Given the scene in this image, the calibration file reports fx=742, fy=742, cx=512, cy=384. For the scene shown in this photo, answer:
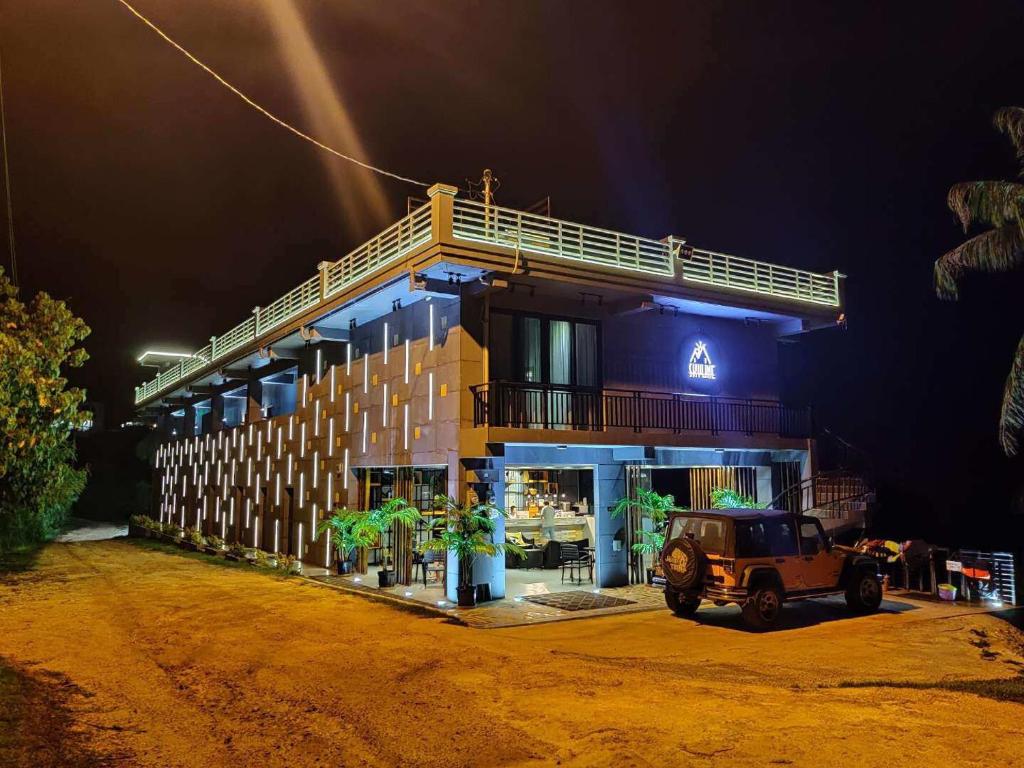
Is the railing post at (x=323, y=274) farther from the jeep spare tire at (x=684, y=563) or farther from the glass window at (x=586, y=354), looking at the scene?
the jeep spare tire at (x=684, y=563)

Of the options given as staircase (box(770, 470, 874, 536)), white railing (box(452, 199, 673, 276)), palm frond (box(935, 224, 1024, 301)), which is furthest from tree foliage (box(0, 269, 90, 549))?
palm frond (box(935, 224, 1024, 301))

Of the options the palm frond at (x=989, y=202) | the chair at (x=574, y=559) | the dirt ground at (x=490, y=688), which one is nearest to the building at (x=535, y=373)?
the chair at (x=574, y=559)

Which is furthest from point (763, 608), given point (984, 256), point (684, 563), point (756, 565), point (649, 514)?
point (984, 256)

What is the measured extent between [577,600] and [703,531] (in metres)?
3.53

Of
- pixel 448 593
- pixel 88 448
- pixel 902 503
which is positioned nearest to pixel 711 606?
pixel 448 593

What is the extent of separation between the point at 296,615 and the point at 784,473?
524 inches

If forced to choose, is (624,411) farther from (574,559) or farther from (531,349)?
(574,559)

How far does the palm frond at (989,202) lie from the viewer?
603 inches

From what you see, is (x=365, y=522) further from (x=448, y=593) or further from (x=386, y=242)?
(x=386, y=242)

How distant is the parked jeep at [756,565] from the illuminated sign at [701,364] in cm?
639

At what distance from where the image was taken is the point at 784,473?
20.0 meters

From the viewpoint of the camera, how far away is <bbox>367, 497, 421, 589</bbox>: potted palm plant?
1572 cm

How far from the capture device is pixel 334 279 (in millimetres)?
19578

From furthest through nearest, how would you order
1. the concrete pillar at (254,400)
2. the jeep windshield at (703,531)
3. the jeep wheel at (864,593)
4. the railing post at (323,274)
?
1. the concrete pillar at (254,400)
2. the railing post at (323,274)
3. the jeep wheel at (864,593)
4. the jeep windshield at (703,531)
